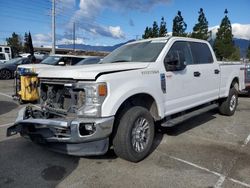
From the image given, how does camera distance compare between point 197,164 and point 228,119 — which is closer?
point 197,164

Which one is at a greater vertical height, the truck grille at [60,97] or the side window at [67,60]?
the side window at [67,60]

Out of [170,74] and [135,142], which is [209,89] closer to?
[170,74]

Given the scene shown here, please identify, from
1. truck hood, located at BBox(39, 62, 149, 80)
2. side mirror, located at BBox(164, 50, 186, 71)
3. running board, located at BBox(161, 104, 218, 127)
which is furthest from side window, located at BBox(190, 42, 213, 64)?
truck hood, located at BBox(39, 62, 149, 80)

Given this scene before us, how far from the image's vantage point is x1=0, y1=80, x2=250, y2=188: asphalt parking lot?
352cm

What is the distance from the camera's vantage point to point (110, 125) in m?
3.63

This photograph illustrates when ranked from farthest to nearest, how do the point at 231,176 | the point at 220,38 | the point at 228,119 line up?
the point at 220,38 < the point at 228,119 < the point at 231,176

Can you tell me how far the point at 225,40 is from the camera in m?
45.4

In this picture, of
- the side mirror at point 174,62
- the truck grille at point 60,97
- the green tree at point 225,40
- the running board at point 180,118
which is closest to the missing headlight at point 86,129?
the truck grille at point 60,97

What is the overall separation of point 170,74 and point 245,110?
15.9ft

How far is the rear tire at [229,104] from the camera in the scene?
7.22 meters

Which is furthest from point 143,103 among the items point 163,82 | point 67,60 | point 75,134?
point 67,60

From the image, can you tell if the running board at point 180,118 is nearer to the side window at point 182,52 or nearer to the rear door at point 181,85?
the rear door at point 181,85

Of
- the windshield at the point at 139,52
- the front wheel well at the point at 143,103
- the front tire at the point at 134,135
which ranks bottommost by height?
the front tire at the point at 134,135

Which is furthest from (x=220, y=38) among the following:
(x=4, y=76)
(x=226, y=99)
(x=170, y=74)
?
(x=170, y=74)
